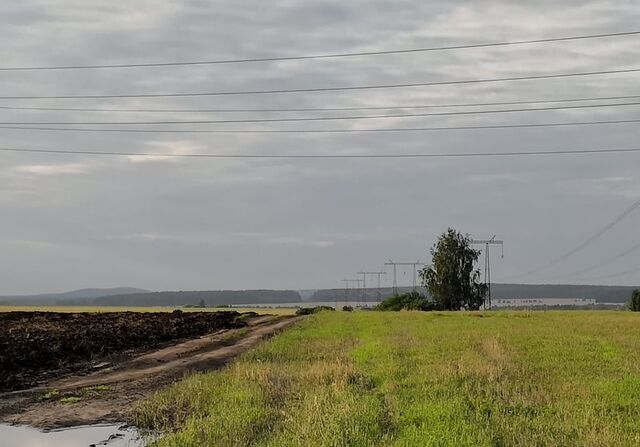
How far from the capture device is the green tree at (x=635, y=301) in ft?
375

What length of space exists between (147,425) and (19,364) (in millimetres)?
14764

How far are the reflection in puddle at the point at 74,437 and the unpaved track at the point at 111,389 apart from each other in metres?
0.54

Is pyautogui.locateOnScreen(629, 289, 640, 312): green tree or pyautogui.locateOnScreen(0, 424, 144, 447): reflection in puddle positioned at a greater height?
→ pyautogui.locateOnScreen(629, 289, 640, 312): green tree

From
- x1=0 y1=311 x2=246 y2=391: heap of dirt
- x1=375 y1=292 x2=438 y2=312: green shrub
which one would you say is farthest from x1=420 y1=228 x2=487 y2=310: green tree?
x1=0 y1=311 x2=246 y2=391: heap of dirt

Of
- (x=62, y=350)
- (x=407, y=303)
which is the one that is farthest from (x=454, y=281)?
Result: (x=62, y=350)

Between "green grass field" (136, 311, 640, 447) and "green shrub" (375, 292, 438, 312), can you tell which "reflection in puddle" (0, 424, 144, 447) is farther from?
"green shrub" (375, 292, 438, 312)

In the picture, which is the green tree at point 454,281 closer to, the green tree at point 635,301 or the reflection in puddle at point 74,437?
the green tree at point 635,301

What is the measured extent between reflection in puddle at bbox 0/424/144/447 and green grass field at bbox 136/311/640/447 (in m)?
0.68

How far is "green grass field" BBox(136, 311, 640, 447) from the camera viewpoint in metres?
12.4

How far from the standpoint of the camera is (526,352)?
97.8ft

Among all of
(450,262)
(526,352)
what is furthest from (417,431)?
(450,262)

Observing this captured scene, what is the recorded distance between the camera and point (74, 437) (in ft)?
48.9

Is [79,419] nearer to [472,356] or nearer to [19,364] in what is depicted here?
[19,364]

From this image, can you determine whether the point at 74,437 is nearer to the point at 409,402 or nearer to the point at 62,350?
the point at 409,402
